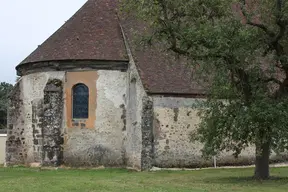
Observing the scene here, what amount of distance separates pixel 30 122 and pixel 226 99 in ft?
45.9

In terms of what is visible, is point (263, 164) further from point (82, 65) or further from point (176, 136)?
point (82, 65)

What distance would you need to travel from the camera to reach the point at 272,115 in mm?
18469

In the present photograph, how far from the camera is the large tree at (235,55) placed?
1873cm

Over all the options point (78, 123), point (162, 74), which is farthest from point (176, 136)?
point (78, 123)

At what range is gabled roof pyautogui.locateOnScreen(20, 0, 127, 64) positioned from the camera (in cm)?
2945

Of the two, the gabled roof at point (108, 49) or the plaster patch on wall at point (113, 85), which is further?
the plaster patch on wall at point (113, 85)

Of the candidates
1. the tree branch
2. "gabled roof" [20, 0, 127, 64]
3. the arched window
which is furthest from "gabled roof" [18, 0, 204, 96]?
the tree branch

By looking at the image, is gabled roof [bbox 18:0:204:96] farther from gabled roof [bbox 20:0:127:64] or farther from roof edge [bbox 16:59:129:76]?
roof edge [bbox 16:59:129:76]

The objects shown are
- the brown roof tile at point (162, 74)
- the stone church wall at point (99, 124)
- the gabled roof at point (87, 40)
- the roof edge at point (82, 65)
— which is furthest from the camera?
the gabled roof at point (87, 40)

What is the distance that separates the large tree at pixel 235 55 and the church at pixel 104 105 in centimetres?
690

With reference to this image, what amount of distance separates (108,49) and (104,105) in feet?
10.3

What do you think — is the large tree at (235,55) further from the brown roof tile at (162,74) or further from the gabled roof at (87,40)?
the gabled roof at (87,40)

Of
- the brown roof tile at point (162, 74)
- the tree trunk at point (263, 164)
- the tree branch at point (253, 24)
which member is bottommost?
the tree trunk at point (263, 164)

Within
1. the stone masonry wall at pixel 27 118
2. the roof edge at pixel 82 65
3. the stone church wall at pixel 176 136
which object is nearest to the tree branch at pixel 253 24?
the stone church wall at pixel 176 136
